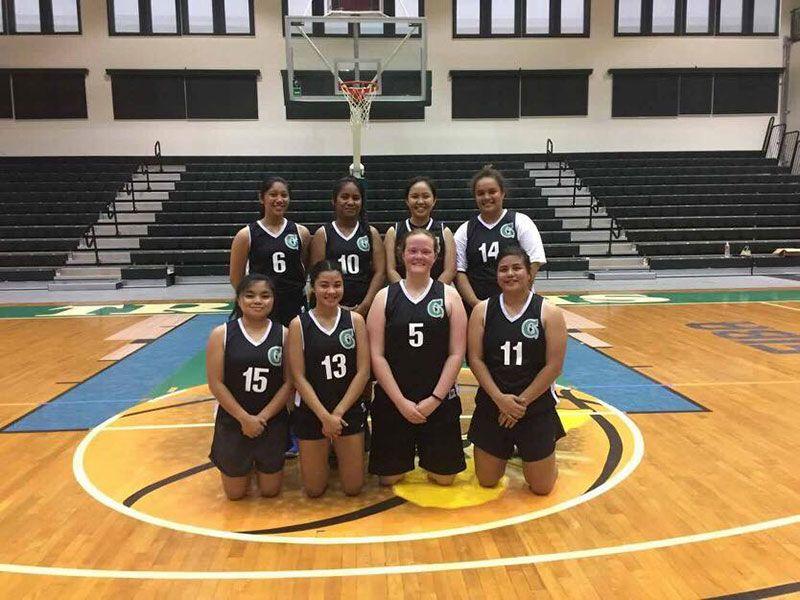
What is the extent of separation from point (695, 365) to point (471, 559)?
3.82 m

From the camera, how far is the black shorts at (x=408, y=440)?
121 inches

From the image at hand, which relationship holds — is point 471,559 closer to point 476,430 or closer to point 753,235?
point 476,430

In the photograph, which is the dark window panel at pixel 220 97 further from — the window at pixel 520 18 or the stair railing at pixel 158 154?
the window at pixel 520 18

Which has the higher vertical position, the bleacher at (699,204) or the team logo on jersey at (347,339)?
the bleacher at (699,204)

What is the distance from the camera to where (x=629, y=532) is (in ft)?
8.68

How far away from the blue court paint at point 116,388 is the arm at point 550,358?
2.94m

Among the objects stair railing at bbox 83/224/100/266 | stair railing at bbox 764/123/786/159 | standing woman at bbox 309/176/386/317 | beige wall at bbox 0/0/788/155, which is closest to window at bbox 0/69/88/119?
beige wall at bbox 0/0/788/155

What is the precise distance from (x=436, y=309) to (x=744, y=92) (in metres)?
16.6

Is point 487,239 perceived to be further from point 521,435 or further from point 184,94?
point 184,94

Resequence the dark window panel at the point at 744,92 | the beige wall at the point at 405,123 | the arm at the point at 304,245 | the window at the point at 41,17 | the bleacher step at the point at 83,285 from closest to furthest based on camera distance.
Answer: the arm at the point at 304,245 < the bleacher step at the point at 83,285 < the window at the point at 41,17 < the beige wall at the point at 405,123 < the dark window panel at the point at 744,92

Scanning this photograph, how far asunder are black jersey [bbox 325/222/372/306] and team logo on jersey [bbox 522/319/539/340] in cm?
102

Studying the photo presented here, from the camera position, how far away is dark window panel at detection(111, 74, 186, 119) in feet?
49.8

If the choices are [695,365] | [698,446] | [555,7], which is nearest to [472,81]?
[555,7]

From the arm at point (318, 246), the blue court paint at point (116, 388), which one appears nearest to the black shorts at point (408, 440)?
the arm at point (318, 246)
